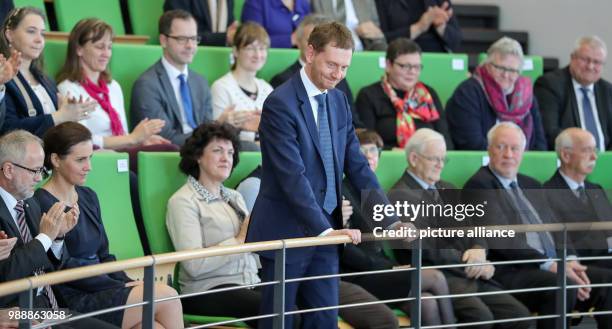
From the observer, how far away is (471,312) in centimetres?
513

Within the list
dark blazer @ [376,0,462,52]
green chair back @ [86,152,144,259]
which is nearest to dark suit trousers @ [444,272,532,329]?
green chair back @ [86,152,144,259]

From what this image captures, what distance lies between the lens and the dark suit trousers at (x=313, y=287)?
13.1 ft

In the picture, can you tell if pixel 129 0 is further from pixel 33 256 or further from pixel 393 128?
pixel 33 256

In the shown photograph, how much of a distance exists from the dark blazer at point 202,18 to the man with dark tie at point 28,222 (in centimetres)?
288

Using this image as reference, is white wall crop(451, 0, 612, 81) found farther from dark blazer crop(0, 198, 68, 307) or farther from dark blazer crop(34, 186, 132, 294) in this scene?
dark blazer crop(0, 198, 68, 307)

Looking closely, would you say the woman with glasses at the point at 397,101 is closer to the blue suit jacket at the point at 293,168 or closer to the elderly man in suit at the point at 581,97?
the elderly man in suit at the point at 581,97

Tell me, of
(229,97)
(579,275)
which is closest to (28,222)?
(229,97)

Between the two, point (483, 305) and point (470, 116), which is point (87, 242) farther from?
point (470, 116)

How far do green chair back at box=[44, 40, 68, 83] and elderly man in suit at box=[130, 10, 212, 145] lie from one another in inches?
15.7

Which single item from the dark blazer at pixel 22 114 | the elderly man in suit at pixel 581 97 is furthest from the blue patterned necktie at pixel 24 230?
the elderly man in suit at pixel 581 97

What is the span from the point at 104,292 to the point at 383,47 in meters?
3.48

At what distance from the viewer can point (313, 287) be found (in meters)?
4.03

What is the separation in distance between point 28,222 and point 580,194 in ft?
9.88

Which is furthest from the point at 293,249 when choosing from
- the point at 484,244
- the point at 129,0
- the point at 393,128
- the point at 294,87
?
the point at 129,0
